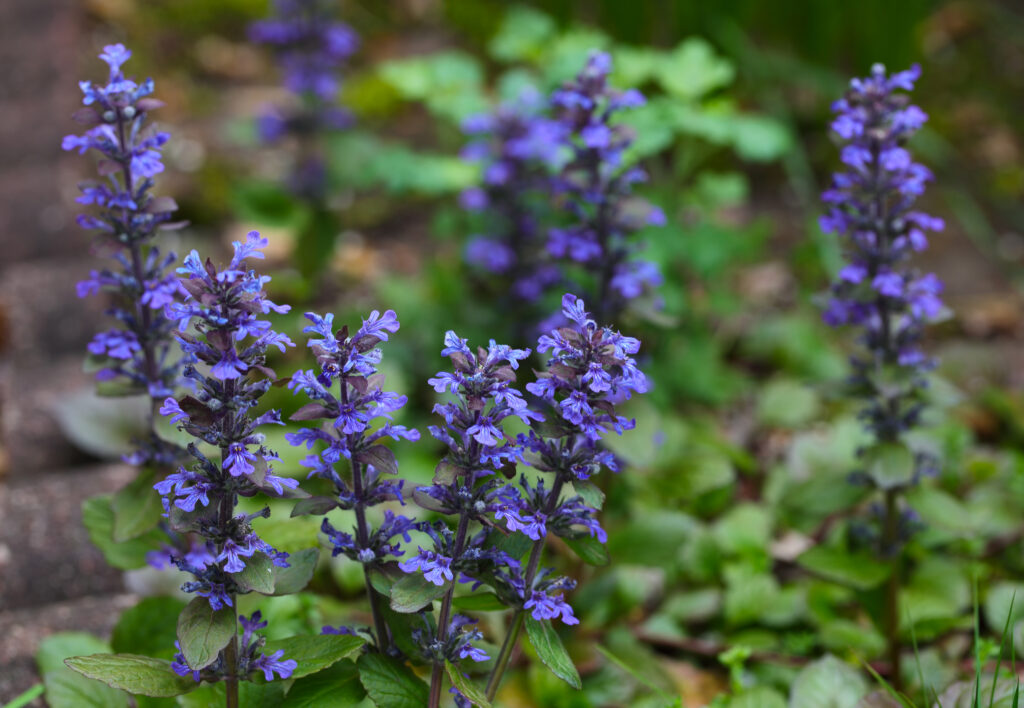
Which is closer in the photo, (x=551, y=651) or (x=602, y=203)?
(x=551, y=651)

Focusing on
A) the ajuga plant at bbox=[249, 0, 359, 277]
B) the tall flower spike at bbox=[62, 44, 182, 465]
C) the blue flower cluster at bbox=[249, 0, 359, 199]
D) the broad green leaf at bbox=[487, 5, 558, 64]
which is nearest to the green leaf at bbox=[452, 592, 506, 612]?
the tall flower spike at bbox=[62, 44, 182, 465]

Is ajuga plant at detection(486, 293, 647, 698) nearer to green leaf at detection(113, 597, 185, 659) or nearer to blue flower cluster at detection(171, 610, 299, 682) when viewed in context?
blue flower cluster at detection(171, 610, 299, 682)

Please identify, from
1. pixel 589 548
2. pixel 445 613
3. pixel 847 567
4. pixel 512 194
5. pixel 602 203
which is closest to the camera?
pixel 445 613

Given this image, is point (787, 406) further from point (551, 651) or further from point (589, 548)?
point (551, 651)

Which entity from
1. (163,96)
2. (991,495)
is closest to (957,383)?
(991,495)

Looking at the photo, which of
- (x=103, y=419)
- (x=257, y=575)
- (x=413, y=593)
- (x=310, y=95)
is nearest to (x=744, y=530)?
(x=413, y=593)

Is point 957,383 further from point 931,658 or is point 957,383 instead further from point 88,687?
point 88,687
